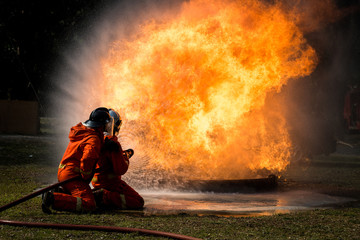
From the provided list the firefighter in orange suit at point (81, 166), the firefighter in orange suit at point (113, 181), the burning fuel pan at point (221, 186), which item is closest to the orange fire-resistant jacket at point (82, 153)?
the firefighter in orange suit at point (81, 166)

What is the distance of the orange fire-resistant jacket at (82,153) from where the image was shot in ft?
21.8

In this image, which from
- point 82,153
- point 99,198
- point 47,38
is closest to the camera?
point 82,153

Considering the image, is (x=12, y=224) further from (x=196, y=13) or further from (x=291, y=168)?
(x=291, y=168)

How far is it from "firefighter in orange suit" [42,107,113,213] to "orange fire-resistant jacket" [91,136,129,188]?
0.76ft

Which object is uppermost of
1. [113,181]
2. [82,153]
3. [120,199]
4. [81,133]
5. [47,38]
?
[47,38]

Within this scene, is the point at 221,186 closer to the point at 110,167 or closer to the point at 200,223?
the point at 110,167

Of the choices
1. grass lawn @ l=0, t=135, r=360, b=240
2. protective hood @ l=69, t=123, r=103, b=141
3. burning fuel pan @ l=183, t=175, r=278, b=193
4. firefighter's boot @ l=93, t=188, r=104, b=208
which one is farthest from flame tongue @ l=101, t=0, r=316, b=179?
protective hood @ l=69, t=123, r=103, b=141

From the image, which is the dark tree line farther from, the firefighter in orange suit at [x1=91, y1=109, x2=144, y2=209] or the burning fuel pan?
the firefighter in orange suit at [x1=91, y1=109, x2=144, y2=209]

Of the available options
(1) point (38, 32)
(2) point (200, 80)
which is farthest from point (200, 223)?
(1) point (38, 32)

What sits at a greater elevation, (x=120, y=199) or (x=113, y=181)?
(x=113, y=181)

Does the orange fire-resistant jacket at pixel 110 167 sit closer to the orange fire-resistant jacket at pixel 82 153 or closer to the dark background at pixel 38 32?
the orange fire-resistant jacket at pixel 82 153

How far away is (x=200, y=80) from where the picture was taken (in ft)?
34.5

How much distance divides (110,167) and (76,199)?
2.82 feet

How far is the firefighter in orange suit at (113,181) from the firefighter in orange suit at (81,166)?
214 millimetres
